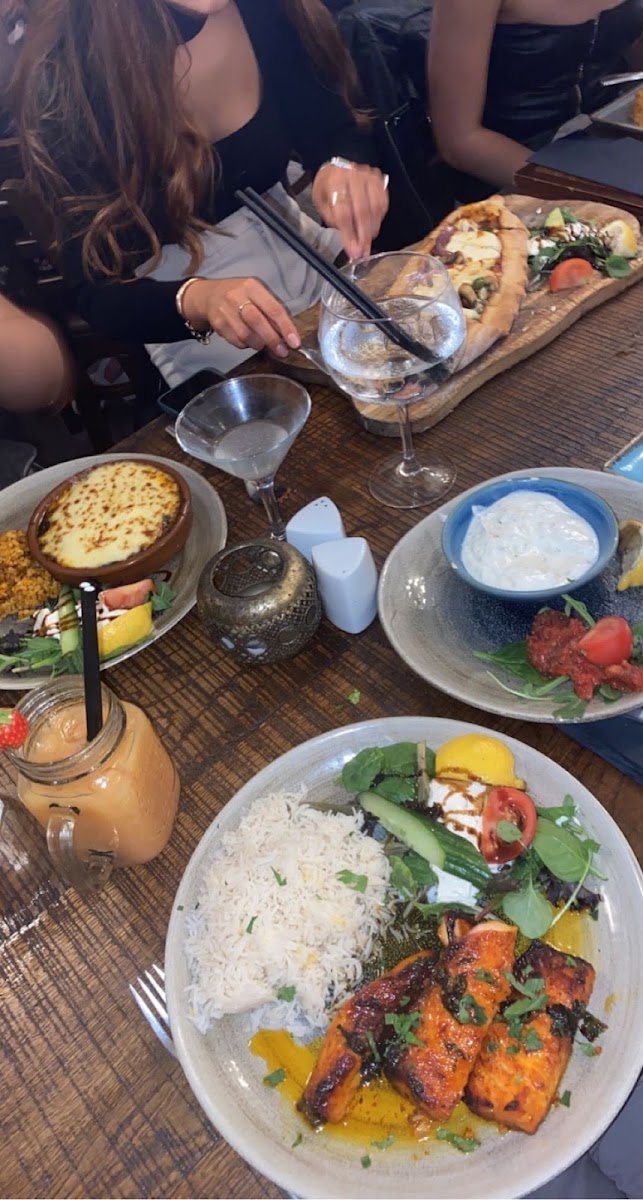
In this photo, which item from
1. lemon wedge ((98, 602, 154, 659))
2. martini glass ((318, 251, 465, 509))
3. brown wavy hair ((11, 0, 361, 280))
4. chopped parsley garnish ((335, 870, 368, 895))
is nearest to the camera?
chopped parsley garnish ((335, 870, 368, 895))

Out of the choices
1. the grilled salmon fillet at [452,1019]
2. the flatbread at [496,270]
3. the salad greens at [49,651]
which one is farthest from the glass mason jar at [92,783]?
the flatbread at [496,270]

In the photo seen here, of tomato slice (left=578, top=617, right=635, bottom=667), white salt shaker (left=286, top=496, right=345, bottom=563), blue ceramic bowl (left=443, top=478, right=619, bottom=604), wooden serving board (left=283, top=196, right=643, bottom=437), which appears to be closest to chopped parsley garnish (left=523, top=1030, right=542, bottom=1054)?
tomato slice (left=578, top=617, right=635, bottom=667)

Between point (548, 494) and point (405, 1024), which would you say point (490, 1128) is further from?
point (548, 494)

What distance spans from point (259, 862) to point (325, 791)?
0.15 meters

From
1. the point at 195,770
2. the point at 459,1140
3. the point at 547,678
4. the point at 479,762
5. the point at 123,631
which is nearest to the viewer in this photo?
the point at 459,1140

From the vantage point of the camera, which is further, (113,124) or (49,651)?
(113,124)

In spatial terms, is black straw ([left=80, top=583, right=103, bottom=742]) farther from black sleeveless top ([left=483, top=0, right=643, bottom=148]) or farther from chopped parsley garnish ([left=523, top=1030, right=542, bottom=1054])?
black sleeveless top ([left=483, top=0, right=643, bottom=148])

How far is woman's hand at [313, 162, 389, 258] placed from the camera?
210 centimetres

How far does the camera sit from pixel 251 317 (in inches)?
72.3

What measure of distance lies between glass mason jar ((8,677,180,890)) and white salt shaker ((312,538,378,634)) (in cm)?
39

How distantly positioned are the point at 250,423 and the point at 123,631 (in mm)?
530

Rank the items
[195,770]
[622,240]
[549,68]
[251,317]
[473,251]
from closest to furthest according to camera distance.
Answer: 1. [195,770]
2. [251,317]
3. [622,240]
4. [473,251]
5. [549,68]

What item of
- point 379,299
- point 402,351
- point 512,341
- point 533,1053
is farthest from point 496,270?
point 533,1053

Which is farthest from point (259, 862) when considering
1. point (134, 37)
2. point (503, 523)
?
point (134, 37)
